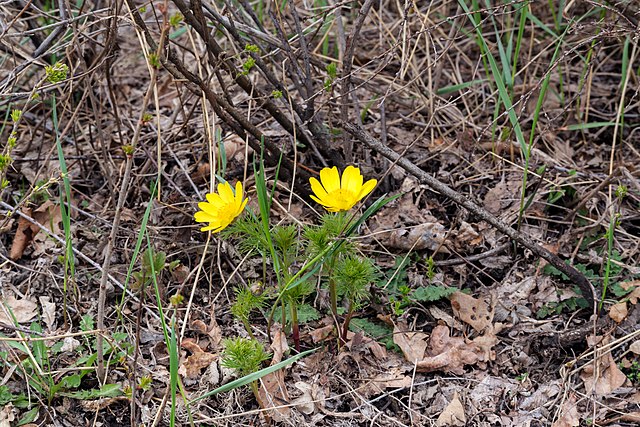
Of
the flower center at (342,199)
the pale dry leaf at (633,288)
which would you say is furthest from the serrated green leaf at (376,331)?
the pale dry leaf at (633,288)

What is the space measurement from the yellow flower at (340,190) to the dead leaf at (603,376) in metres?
0.94

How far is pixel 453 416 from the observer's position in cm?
212

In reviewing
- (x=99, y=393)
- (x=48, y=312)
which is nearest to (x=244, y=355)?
(x=99, y=393)

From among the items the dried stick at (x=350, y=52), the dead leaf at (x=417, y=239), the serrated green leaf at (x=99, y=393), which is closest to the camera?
the serrated green leaf at (x=99, y=393)

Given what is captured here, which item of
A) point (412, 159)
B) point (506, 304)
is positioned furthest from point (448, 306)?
point (412, 159)

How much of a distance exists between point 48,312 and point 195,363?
Result: 57cm

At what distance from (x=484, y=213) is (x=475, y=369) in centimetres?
52

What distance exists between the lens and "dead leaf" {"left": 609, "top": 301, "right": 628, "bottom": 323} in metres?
2.35

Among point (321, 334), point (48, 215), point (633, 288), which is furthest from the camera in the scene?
point (48, 215)

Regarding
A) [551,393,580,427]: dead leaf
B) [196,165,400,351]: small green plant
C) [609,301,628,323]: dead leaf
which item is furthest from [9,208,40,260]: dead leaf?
[609,301,628,323]: dead leaf

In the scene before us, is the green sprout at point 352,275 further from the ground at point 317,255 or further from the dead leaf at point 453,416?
the dead leaf at point 453,416

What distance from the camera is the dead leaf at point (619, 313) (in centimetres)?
235

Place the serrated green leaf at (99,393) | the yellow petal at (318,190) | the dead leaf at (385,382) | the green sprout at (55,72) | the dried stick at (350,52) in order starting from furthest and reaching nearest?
the dried stick at (350,52) → the dead leaf at (385,382) → the serrated green leaf at (99,393) → the yellow petal at (318,190) → the green sprout at (55,72)

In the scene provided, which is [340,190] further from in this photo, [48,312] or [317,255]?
[48,312]
